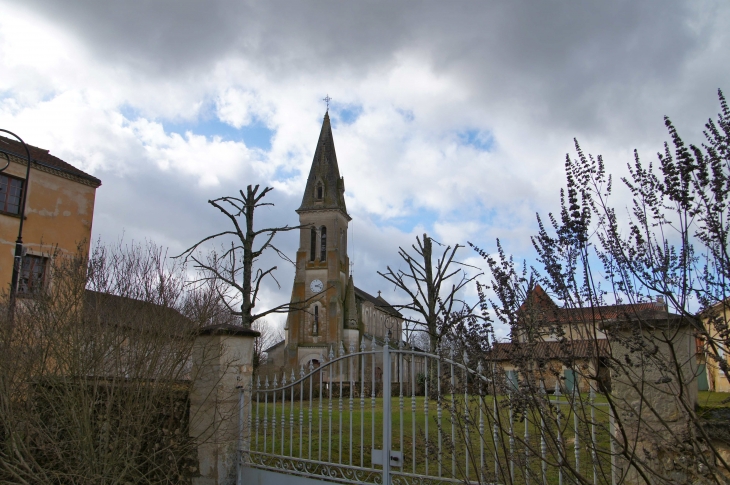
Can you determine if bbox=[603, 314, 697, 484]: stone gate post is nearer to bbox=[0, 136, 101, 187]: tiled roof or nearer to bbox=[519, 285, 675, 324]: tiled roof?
bbox=[519, 285, 675, 324]: tiled roof

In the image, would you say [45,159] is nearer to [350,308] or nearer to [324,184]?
[324,184]

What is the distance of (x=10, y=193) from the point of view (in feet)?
62.5

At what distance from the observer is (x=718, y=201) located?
2701mm

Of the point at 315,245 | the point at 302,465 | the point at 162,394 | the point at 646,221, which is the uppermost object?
the point at 315,245

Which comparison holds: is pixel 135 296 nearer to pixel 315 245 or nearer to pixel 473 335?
pixel 473 335

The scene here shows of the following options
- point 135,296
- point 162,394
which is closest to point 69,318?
point 135,296

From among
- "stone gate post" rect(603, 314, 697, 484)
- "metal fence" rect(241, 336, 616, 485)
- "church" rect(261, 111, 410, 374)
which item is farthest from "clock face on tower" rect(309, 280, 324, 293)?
"stone gate post" rect(603, 314, 697, 484)

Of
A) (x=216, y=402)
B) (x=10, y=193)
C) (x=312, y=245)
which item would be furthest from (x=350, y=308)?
(x=216, y=402)

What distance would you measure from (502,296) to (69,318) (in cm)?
575

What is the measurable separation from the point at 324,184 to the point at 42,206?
27436 mm

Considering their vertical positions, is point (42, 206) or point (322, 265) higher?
point (322, 265)

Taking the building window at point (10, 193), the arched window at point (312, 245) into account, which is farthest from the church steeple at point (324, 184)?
the building window at point (10, 193)

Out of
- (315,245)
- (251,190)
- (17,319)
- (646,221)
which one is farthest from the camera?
(315,245)

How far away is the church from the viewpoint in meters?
41.6
